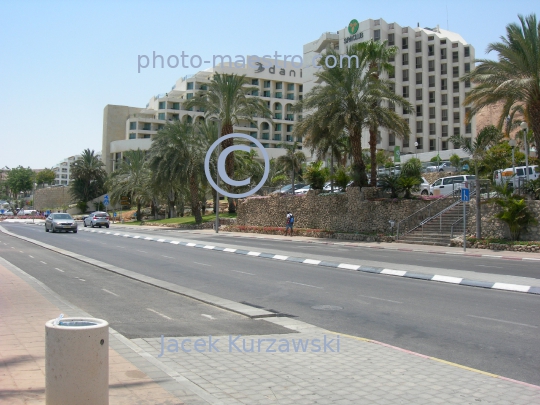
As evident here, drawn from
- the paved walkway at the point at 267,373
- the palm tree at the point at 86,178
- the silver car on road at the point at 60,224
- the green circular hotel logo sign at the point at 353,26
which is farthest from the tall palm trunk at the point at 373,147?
the palm tree at the point at 86,178

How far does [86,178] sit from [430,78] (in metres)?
61.2

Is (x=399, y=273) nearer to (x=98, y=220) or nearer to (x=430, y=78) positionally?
(x=98, y=220)

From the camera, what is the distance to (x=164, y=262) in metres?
19.7

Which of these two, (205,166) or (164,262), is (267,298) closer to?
(164,262)

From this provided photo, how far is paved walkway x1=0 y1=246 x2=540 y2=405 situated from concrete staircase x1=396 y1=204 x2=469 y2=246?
22.4 metres

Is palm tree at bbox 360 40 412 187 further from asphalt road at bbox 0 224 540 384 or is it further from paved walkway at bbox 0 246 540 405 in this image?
paved walkway at bbox 0 246 540 405

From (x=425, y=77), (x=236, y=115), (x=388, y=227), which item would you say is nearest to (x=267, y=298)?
(x=388, y=227)

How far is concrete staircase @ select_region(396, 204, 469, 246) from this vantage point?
29125 millimetres

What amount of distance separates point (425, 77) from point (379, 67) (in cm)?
4948

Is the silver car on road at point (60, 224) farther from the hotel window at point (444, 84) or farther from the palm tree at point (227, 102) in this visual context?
the hotel window at point (444, 84)

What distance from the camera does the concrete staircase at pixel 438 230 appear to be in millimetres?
29125

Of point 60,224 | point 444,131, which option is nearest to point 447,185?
point 60,224

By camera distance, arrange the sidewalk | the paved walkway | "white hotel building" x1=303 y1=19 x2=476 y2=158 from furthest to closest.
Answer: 1. "white hotel building" x1=303 y1=19 x2=476 y2=158
2. the paved walkway
3. the sidewalk

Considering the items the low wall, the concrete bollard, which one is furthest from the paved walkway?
the low wall
